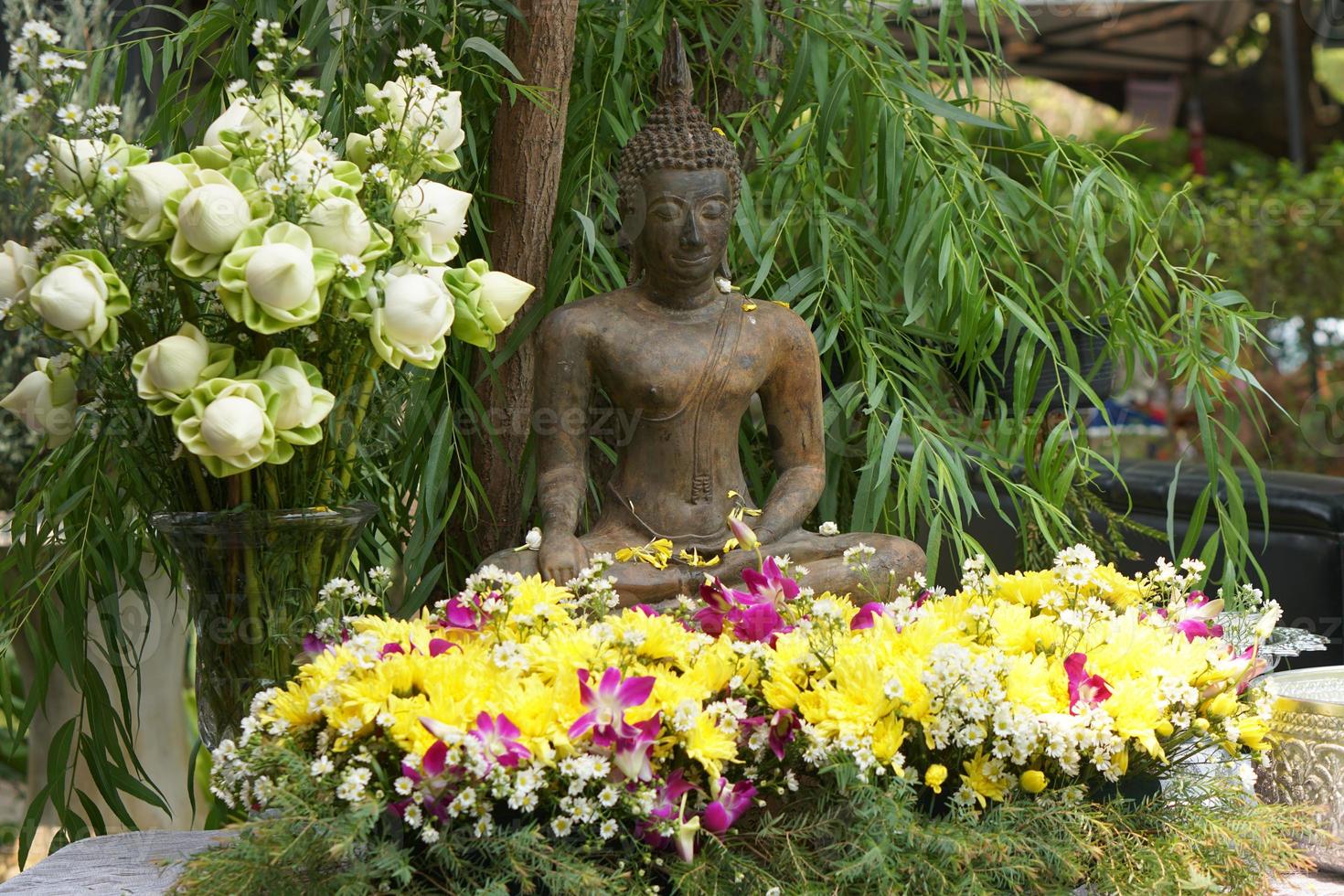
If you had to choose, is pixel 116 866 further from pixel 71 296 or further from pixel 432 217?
pixel 432 217

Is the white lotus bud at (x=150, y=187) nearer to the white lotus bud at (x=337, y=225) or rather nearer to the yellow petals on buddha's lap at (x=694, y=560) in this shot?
the white lotus bud at (x=337, y=225)

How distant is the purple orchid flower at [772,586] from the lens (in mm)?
1292

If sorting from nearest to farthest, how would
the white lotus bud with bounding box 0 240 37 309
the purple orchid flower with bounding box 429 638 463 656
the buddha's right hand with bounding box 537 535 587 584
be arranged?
1. the purple orchid flower with bounding box 429 638 463 656
2. the white lotus bud with bounding box 0 240 37 309
3. the buddha's right hand with bounding box 537 535 587 584

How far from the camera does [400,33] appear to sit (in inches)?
71.2

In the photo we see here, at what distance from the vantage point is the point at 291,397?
1.24 m

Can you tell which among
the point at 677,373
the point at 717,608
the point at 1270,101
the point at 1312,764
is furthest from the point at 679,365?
the point at 1270,101

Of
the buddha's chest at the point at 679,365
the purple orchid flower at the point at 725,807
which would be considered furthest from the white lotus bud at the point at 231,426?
the buddha's chest at the point at 679,365

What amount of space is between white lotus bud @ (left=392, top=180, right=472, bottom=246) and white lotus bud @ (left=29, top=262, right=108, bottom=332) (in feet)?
0.88

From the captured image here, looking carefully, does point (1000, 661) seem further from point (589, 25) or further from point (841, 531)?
point (589, 25)

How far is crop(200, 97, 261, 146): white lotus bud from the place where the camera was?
1.31 metres

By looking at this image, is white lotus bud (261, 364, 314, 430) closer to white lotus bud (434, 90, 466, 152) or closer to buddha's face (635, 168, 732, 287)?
white lotus bud (434, 90, 466, 152)

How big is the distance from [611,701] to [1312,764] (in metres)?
0.64

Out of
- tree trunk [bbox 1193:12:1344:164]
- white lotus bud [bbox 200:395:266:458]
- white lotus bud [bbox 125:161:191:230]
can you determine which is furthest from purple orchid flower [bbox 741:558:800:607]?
tree trunk [bbox 1193:12:1344:164]

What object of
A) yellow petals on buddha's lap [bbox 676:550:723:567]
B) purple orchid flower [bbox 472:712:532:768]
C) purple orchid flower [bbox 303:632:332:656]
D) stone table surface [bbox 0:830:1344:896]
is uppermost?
purple orchid flower [bbox 303:632:332:656]
